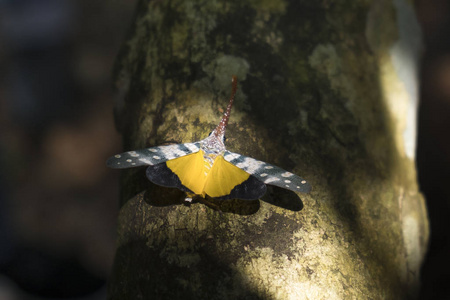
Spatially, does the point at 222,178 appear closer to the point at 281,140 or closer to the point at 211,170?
the point at 211,170

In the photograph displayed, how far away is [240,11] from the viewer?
Result: 1.91 m

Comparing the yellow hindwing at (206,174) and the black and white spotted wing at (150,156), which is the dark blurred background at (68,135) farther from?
the yellow hindwing at (206,174)

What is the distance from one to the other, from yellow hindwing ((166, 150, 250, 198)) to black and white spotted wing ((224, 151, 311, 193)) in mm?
43

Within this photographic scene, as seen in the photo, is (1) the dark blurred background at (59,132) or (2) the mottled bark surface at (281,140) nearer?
(2) the mottled bark surface at (281,140)

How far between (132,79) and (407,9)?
6.30 ft

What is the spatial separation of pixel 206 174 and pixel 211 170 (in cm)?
3

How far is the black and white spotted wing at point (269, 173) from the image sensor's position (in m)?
1.39

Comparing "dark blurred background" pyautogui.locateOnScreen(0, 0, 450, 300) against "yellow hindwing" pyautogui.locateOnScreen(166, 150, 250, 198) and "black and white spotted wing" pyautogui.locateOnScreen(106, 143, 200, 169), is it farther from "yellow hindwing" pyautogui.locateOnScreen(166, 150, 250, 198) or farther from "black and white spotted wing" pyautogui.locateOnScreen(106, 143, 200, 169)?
"yellow hindwing" pyautogui.locateOnScreen(166, 150, 250, 198)

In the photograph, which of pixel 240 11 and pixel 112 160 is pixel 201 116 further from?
pixel 240 11

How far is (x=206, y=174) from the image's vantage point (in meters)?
1.42

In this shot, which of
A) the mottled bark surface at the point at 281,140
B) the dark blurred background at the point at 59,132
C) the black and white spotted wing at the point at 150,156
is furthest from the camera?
the dark blurred background at the point at 59,132

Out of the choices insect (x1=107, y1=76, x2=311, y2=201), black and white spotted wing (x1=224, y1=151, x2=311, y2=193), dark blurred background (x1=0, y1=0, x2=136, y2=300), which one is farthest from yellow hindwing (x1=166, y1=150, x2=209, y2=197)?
dark blurred background (x1=0, y1=0, x2=136, y2=300)

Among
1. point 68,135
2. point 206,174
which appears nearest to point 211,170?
point 206,174

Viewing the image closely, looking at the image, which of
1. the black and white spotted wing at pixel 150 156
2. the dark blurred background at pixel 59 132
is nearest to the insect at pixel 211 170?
the black and white spotted wing at pixel 150 156
